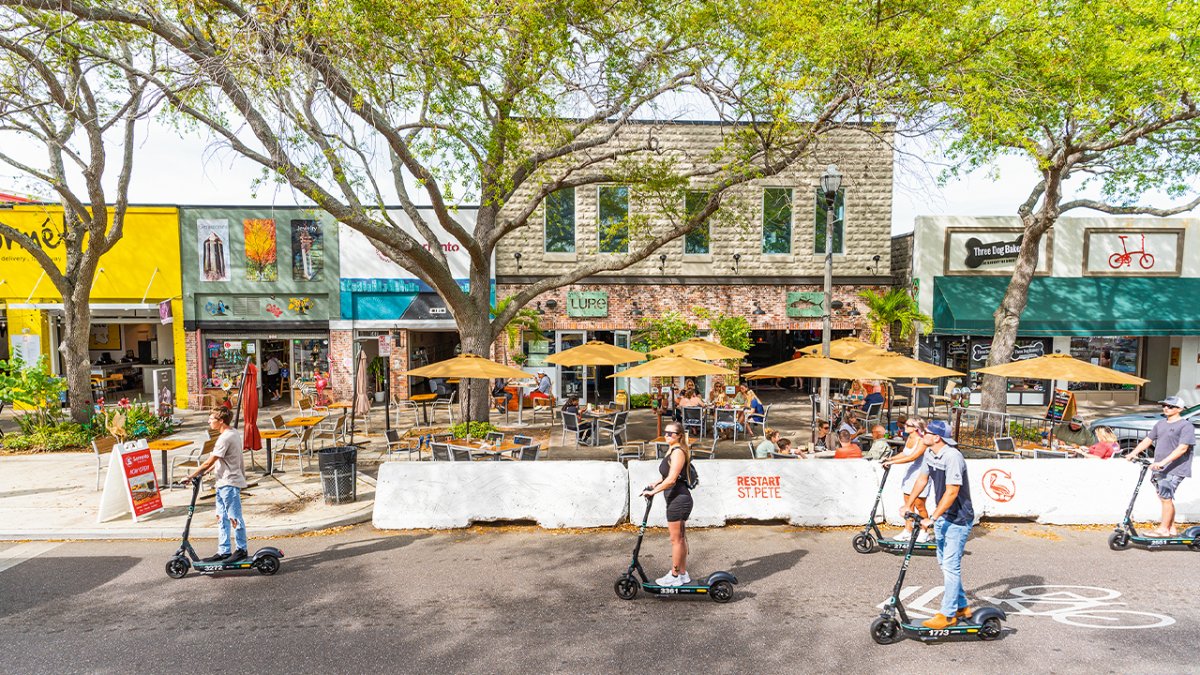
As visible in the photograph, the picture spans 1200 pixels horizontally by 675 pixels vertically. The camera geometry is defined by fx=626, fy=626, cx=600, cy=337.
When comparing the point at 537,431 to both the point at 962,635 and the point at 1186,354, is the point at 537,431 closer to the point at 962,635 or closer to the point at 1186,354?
the point at 962,635

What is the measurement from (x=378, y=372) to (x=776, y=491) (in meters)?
14.0

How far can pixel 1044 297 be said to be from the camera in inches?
720

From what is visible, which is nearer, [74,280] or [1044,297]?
[74,280]

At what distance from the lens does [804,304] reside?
19.4 metres

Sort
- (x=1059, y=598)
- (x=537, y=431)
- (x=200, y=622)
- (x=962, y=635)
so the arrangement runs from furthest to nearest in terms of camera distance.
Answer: (x=537, y=431) → (x=1059, y=598) → (x=200, y=622) → (x=962, y=635)

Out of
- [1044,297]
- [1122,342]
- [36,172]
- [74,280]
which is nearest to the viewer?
[36,172]

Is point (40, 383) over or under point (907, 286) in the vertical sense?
under

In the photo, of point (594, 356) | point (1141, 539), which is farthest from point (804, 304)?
point (1141, 539)

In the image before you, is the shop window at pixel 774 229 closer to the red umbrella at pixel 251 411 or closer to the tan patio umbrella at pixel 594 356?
the tan patio umbrella at pixel 594 356

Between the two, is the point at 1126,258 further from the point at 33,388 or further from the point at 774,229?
the point at 33,388

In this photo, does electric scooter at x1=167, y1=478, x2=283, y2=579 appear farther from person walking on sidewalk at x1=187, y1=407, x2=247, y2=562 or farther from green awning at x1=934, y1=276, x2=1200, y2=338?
green awning at x1=934, y1=276, x2=1200, y2=338

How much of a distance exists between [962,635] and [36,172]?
58.0ft

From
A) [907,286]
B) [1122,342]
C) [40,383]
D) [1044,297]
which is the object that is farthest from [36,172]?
[1122,342]

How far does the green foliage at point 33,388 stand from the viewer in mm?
12844
